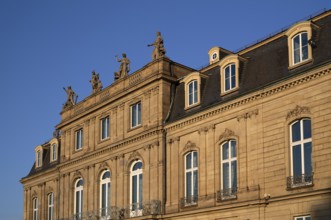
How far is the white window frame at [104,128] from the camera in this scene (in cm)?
4588

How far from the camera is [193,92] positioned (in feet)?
128

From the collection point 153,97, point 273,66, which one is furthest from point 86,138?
point 273,66

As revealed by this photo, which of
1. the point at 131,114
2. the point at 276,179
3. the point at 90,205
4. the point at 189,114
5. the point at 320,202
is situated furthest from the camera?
the point at 90,205

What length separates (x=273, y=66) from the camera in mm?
33125

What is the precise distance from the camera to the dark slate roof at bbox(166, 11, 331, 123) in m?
30.4

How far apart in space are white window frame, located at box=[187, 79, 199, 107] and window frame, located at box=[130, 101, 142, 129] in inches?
187

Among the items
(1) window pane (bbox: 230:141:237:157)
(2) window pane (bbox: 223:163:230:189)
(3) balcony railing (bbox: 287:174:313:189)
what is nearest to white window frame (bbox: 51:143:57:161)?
(2) window pane (bbox: 223:163:230:189)

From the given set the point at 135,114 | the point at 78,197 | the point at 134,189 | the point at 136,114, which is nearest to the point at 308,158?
the point at 134,189

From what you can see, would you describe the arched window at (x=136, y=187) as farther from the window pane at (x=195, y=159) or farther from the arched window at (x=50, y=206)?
the arched window at (x=50, y=206)

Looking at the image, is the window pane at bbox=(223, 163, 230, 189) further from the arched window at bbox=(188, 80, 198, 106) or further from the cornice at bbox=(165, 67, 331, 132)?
the arched window at bbox=(188, 80, 198, 106)

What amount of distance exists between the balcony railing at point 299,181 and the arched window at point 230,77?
289 inches

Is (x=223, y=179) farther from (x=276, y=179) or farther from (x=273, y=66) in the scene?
(x=273, y=66)

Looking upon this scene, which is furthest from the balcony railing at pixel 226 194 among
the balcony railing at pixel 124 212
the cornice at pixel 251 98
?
the balcony railing at pixel 124 212

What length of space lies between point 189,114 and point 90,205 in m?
13.0
